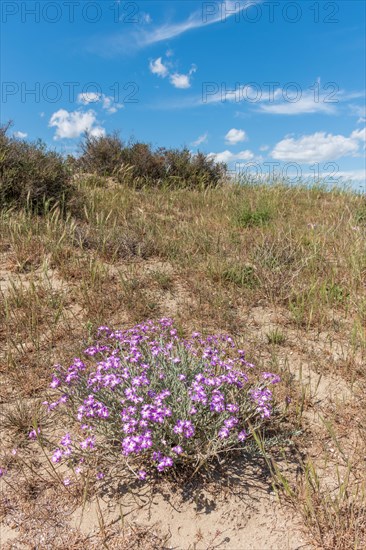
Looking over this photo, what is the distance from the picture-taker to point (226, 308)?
3.65m

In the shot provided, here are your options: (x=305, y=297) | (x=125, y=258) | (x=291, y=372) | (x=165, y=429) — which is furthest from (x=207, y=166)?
(x=165, y=429)

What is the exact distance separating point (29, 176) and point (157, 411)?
4858 millimetres

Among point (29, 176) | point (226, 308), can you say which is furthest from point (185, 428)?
point (29, 176)

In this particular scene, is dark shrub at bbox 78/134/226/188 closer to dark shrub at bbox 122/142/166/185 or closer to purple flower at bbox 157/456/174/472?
dark shrub at bbox 122/142/166/185

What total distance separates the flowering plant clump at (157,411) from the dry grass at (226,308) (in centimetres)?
28

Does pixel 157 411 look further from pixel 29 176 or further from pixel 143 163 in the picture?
pixel 143 163

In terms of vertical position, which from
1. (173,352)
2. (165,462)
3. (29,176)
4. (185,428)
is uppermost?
(29,176)

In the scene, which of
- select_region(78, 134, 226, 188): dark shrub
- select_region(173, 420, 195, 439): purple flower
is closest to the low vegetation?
select_region(173, 420, 195, 439): purple flower

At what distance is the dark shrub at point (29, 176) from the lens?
563 cm

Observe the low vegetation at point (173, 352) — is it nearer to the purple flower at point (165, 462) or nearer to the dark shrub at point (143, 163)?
the purple flower at point (165, 462)

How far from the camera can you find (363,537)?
1762 mm

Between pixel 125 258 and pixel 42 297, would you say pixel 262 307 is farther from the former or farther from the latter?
pixel 42 297

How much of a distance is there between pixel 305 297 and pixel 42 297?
103 inches

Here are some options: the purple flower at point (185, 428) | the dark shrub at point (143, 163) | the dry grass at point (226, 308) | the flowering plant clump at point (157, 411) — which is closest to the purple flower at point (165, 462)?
the flowering plant clump at point (157, 411)
